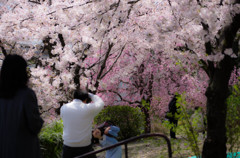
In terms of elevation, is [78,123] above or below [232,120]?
above

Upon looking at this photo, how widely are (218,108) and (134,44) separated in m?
6.89

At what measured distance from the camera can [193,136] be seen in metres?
5.55

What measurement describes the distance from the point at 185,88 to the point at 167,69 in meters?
1.21

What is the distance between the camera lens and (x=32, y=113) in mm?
2752

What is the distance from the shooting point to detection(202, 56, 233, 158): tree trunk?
4.87 meters

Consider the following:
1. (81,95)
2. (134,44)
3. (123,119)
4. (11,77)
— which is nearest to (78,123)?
(81,95)

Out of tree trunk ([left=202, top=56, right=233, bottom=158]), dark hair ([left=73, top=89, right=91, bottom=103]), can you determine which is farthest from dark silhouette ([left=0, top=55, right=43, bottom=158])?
tree trunk ([left=202, top=56, right=233, bottom=158])

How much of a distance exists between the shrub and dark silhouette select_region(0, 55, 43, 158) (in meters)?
7.55

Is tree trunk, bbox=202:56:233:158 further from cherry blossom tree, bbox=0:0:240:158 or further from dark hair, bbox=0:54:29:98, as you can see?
dark hair, bbox=0:54:29:98

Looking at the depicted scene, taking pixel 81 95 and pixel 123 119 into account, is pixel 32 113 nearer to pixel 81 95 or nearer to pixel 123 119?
pixel 81 95

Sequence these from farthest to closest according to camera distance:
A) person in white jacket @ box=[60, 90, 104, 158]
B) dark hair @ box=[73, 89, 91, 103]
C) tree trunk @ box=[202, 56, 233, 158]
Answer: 1. tree trunk @ box=[202, 56, 233, 158]
2. dark hair @ box=[73, 89, 91, 103]
3. person in white jacket @ box=[60, 90, 104, 158]

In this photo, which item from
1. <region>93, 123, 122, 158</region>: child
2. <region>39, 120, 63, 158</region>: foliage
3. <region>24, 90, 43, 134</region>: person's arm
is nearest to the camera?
<region>24, 90, 43, 134</region>: person's arm

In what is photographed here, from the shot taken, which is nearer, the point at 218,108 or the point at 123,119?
the point at 218,108

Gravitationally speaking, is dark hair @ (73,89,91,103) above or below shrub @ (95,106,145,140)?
above
